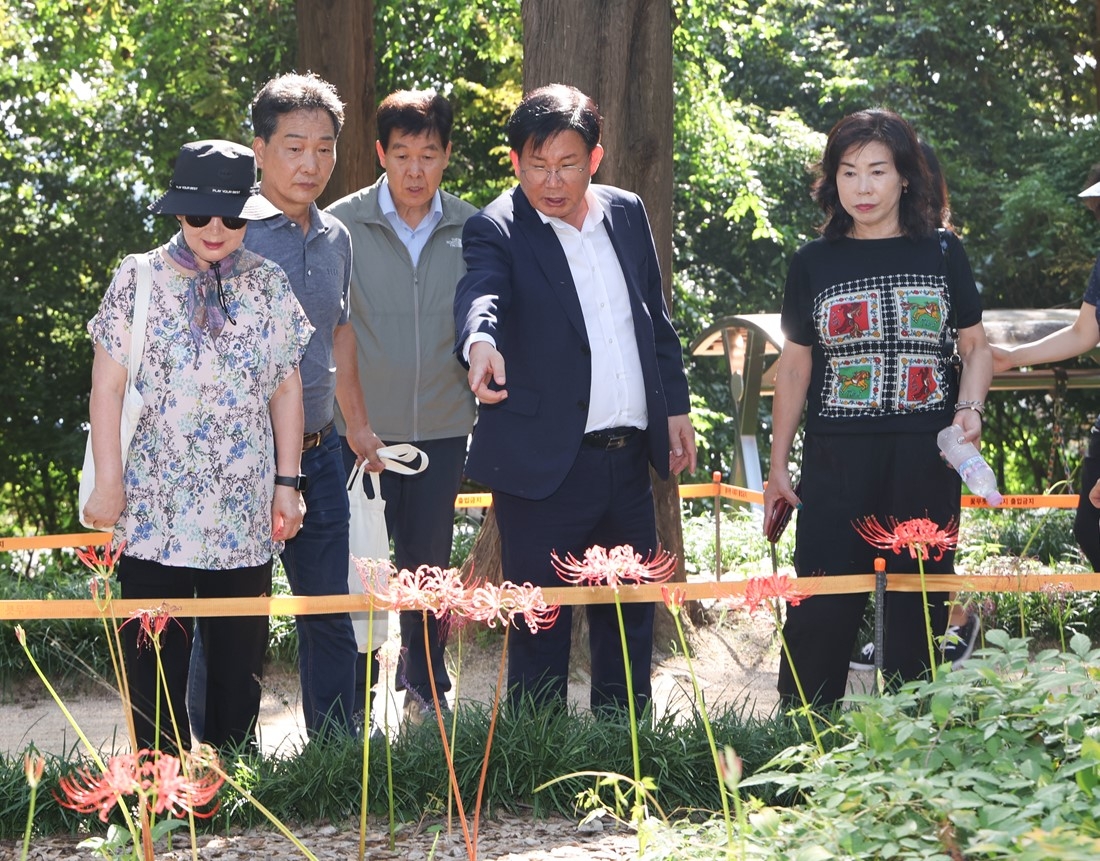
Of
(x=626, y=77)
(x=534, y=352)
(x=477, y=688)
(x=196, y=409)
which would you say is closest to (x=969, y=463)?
(x=534, y=352)

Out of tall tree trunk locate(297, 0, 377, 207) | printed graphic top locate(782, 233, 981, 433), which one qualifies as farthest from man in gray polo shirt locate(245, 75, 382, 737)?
tall tree trunk locate(297, 0, 377, 207)

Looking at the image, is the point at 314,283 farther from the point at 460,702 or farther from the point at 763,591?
the point at 763,591

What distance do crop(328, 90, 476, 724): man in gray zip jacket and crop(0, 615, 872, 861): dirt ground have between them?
594 millimetres

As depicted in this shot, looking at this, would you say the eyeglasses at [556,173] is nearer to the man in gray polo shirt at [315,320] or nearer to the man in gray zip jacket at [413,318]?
the man in gray polo shirt at [315,320]

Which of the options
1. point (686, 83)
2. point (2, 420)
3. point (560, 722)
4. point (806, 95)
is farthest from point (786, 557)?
point (806, 95)

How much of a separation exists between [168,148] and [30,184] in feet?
7.29

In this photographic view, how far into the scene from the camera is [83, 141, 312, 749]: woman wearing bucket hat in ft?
12.1

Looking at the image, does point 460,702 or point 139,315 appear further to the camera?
point 460,702

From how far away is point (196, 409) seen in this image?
147 inches

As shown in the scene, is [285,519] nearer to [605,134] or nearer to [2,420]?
[605,134]

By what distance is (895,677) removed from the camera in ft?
14.6

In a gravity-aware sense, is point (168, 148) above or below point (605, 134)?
above

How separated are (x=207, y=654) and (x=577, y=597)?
105 cm

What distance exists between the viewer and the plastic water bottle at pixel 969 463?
13.0 ft
